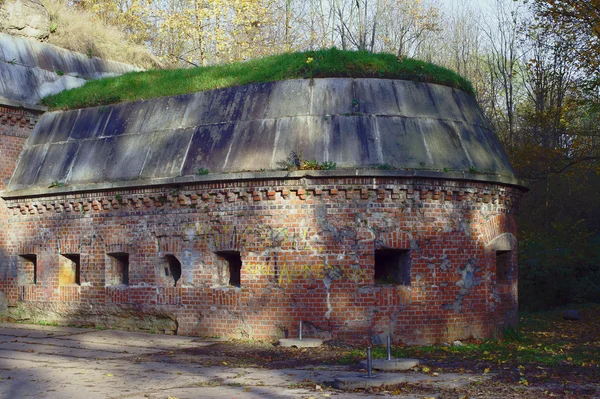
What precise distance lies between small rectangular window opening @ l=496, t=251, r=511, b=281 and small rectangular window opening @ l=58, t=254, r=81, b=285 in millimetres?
8123

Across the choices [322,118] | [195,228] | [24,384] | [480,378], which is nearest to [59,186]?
[195,228]

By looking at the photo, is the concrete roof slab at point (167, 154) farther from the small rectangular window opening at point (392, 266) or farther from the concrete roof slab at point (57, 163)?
the small rectangular window opening at point (392, 266)

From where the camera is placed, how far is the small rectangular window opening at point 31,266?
15.2 metres

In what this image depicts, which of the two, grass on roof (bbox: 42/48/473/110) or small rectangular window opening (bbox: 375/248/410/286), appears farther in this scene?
grass on roof (bbox: 42/48/473/110)

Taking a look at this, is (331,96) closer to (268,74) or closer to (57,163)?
(268,74)

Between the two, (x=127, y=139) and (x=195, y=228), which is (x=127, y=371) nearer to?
(x=195, y=228)

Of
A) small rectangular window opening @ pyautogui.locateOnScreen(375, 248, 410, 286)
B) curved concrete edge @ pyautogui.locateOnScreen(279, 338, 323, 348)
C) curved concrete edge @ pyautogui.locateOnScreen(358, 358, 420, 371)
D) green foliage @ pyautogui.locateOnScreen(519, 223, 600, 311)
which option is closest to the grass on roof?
small rectangular window opening @ pyautogui.locateOnScreen(375, 248, 410, 286)

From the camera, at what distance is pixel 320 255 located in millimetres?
11992

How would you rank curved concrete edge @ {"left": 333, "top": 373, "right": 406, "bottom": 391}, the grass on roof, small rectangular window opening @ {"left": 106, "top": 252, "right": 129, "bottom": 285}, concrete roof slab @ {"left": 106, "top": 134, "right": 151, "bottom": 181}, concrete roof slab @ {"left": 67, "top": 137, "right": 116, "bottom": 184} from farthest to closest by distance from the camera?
1. concrete roof slab @ {"left": 67, "top": 137, "right": 116, "bottom": 184}
2. small rectangular window opening @ {"left": 106, "top": 252, "right": 129, "bottom": 285}
3. concrete roof slab @ {"left": 106, "top": 134, "right": 151, "bottom": 181}
4. the grass on roof
5. curved concrete edge @ {"left": 333, "top": 373, "right": 406, "bottom": 391}

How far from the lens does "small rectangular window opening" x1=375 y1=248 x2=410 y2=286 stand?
12219mm

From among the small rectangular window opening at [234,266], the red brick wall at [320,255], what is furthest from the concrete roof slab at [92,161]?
the small rectangular window opening at [234,266]

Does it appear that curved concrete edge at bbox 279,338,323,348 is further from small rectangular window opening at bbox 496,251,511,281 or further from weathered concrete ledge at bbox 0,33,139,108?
weathered concrete ledge at bbox 0,33,139,108

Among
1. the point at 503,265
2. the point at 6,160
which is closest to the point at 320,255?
the point at 503,265

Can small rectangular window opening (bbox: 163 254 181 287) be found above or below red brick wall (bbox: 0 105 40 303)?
below
